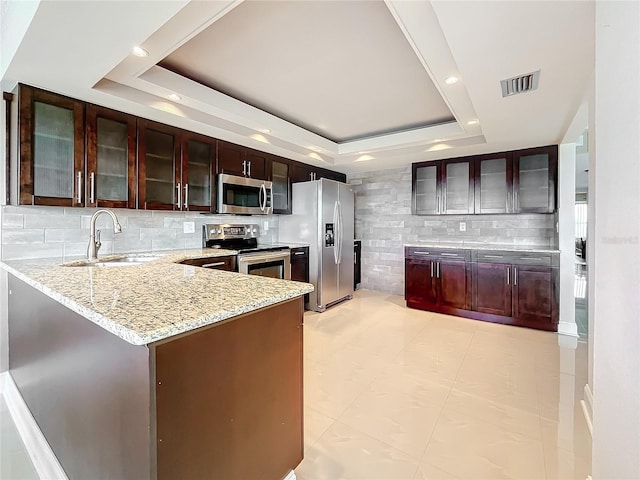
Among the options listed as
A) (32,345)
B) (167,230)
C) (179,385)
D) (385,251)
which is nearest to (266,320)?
(179,385)

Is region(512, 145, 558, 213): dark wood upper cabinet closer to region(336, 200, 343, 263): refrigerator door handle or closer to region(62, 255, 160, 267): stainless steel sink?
region(336, 200, 343, 263): refrigerator door handle

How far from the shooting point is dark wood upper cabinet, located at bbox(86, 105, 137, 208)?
2381mm

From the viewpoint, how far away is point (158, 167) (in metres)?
2.84

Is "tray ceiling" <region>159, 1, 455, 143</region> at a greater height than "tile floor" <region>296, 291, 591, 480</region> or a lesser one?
greater

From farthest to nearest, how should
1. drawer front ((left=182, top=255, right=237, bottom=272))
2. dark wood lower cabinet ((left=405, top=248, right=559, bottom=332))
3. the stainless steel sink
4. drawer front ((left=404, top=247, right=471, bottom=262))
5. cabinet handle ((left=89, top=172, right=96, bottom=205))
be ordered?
drawer front ((left=404, top=247, right=471, bottom=262)), dark wood lower cabinet ((left=405, top=248, right=559, bottom=332)), drawer front ((left=182, top=255, right=237, bottom=272)), cabinet handle ((left=89, top=172, right=96, bottom=205)), the stainless steel sink

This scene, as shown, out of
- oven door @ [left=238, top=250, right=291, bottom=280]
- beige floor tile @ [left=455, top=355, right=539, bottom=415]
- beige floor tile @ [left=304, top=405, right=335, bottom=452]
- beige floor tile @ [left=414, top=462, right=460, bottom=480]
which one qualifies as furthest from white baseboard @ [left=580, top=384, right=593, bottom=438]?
oven door @ [left=238, top=250, right=291, bottom=280]

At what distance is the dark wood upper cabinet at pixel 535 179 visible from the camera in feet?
11.8

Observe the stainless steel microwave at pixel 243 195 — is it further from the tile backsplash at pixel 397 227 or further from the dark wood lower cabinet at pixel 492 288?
the dark wood lower cabinet at pixel 492 288

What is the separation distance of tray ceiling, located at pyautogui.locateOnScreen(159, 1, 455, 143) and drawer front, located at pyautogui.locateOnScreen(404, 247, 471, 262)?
63.5 inches

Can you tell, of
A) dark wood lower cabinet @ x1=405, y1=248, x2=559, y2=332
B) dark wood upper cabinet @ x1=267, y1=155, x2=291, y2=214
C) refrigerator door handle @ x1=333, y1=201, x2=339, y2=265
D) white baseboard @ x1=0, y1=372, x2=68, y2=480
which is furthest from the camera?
refrigerator door handle @ x1=333, y1=201, x2=339, y2=265

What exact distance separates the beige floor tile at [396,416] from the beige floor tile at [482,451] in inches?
2.8

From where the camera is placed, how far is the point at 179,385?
85 centimetres

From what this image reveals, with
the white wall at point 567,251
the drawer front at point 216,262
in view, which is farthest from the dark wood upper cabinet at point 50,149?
the white wall at point 567,251

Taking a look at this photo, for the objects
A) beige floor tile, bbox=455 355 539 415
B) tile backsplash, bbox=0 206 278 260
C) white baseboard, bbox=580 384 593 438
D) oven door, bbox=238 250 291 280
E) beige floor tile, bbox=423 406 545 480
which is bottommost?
beige floor tile, bbox=423 406 545 480
